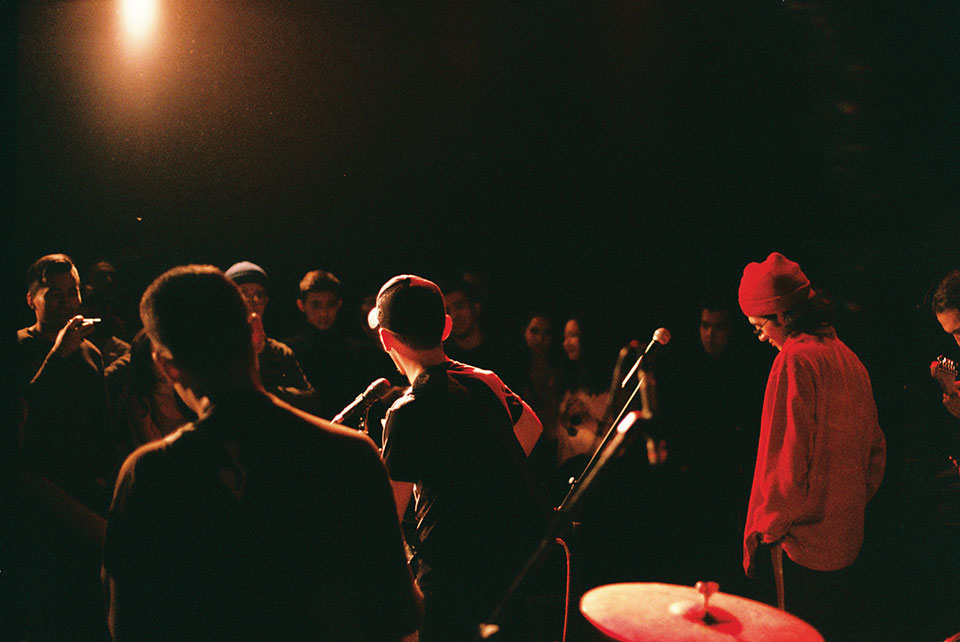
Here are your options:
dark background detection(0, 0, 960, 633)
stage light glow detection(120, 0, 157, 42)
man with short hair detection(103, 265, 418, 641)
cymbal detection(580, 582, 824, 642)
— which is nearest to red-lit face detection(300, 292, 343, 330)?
dark background detection(0, 0, 960, 633)

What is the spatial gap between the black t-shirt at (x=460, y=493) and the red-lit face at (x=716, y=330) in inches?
131

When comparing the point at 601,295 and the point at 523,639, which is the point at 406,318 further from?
the point at 601,295

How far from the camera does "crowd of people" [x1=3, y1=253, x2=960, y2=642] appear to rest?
48.7 inches

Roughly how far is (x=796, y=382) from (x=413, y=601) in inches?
73.1

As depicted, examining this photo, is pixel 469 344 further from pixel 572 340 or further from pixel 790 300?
pixel 790 300

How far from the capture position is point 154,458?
4.01ft

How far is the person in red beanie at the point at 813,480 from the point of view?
8.60ft

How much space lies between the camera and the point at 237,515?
4.05ft

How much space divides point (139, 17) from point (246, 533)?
4.58 m

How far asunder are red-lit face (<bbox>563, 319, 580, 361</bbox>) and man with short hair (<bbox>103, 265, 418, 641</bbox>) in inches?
140

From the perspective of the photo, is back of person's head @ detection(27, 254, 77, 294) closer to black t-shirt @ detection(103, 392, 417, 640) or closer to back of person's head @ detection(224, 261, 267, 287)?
back of person's head @ detection(224, 261, 267, 287)

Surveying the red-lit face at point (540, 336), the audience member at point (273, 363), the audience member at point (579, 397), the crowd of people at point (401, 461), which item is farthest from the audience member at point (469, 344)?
the audience member at point (273, 363)

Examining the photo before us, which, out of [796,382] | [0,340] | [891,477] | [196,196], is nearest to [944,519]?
[891,477]

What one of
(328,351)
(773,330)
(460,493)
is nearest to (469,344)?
(328,351)
